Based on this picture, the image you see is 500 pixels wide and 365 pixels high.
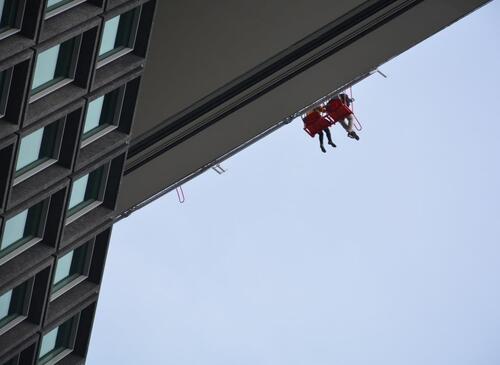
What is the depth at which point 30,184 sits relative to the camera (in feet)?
122

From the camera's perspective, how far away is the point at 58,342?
140 ft

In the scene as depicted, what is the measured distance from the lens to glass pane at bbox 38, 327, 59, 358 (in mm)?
41781

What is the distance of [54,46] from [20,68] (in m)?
1.42

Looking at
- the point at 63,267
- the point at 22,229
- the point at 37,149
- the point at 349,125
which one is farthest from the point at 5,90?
the point at 349,125

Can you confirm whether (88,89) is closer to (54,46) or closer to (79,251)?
(54,46)

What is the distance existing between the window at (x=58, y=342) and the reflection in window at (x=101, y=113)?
7006 millimetres

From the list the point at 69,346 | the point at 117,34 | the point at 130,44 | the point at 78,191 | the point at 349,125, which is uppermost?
the point at 349,125

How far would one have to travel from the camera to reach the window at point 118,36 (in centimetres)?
3731

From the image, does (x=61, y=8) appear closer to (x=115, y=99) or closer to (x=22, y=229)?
(x=115, y=99)

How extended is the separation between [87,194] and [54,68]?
620cm

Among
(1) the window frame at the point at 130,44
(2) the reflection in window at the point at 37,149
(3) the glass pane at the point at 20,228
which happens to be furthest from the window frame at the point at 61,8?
(3) the glass pane at the point at 20,228

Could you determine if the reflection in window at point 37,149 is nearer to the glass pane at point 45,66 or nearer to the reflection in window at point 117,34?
the glass pane at point 45,66

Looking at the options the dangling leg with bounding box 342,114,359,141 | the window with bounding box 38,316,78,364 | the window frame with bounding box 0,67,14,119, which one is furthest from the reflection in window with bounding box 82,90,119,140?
the dangling leg with bounding box 342,114,359,141

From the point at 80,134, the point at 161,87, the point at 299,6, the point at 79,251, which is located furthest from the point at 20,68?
the point at 299,6
